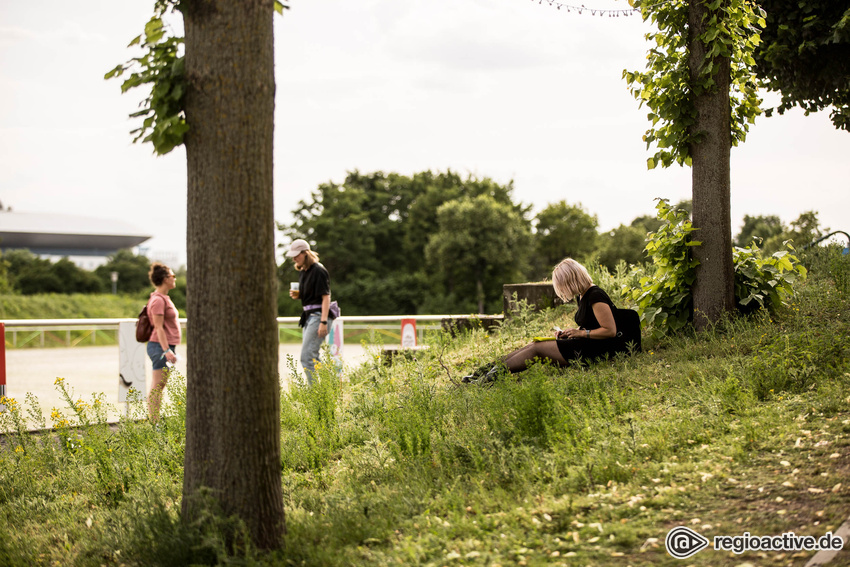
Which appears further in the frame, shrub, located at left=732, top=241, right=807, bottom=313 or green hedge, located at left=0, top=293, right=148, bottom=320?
green hedge, located at left=0, top=293, right=148, bottom=320

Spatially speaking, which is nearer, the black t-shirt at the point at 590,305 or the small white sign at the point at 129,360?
the black t-shirt at the point at 590,305

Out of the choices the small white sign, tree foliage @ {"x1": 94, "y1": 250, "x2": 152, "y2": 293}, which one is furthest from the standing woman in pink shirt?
tree foliage @ {"x1": 94, "y1": 250, "x2": 152, "y2": 293}

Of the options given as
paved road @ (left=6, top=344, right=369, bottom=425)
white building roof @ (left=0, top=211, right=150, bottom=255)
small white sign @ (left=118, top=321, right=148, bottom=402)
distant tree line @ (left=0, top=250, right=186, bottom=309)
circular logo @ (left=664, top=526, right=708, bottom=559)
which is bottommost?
paved road @ (left=6, top=344, right=369, bottom=425)

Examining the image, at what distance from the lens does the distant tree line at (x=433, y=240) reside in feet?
154

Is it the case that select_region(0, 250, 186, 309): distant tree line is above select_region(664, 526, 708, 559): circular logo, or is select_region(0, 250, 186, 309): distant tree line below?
above

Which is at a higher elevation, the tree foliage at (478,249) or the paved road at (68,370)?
the tree foliage at (478,249)

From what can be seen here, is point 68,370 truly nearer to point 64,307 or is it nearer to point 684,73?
point 684,73

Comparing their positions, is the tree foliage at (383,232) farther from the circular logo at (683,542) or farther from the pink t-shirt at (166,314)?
the circular logo at (683,542)

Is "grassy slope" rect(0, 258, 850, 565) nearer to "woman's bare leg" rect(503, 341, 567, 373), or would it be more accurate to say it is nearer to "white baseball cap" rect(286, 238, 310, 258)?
"woman's bare leg" rect(503, 341, 567, 373)

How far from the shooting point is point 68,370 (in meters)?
17.4

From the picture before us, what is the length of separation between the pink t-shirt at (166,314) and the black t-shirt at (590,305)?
13.9 ft

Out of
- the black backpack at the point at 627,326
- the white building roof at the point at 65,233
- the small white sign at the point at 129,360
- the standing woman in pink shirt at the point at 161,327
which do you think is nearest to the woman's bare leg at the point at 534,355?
the black backpack at the point at 627,326

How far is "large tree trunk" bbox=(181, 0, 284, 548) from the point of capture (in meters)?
3.51

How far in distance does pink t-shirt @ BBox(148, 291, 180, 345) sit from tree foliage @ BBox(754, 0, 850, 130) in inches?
330
